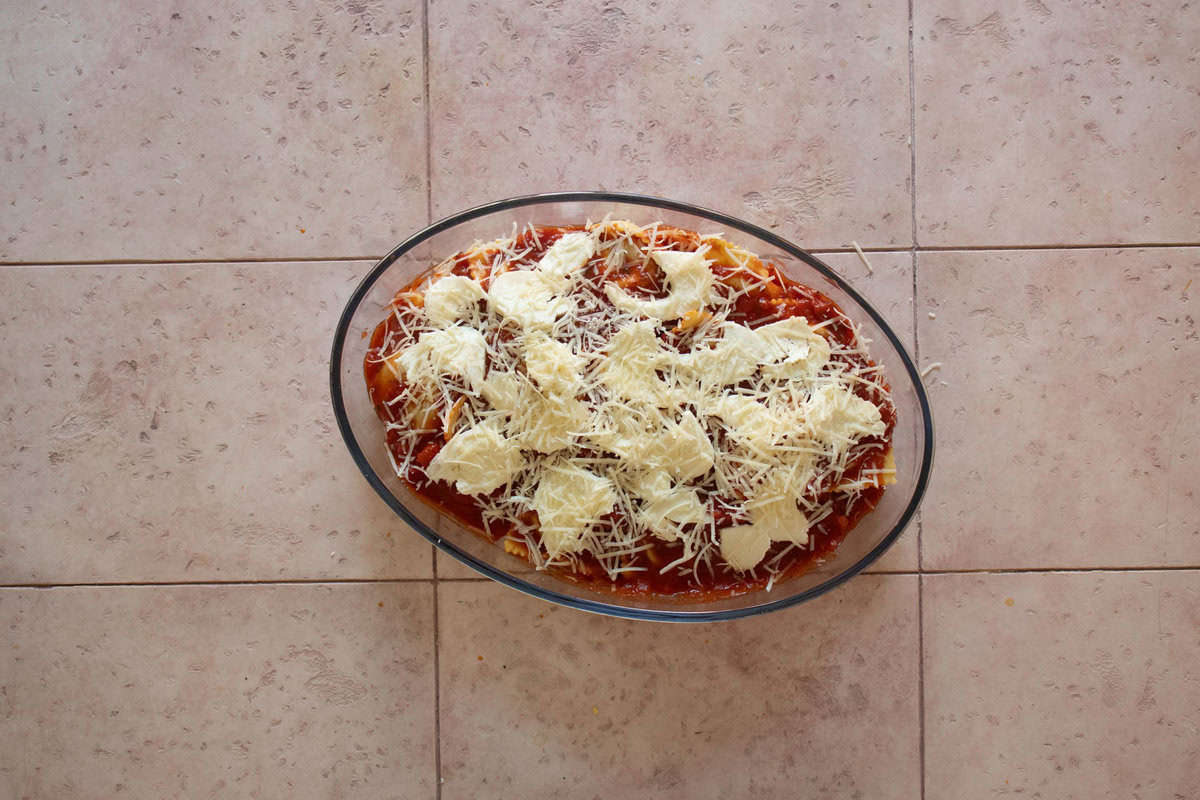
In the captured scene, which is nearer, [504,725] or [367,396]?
[367,396]

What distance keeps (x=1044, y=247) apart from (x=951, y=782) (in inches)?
36.8

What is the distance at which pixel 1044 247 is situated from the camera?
1.47 metres

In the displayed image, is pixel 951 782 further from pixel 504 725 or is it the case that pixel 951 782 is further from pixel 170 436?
pixel 170 436

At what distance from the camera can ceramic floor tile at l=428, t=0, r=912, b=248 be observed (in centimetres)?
146

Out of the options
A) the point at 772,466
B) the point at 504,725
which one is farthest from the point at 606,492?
the point at 504,725

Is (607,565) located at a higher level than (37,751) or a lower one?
higher

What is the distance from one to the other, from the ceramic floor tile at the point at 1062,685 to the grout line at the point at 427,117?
1073 millimetres

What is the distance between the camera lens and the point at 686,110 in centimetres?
146

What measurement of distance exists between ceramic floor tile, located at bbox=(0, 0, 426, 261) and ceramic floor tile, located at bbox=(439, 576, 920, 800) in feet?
2.34

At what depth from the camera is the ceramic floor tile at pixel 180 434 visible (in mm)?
1450

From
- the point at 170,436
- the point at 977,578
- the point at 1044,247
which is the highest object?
the point at 1044,247

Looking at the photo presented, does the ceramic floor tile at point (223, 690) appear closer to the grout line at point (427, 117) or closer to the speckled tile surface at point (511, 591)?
the speckled tile surface at point (511, 591)

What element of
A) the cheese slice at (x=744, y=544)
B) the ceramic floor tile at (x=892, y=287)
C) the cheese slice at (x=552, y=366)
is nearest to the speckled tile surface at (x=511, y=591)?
the ceramic floor tile at (x=892, y=287)

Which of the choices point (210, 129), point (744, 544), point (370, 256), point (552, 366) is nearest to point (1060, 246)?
point (744, 544)
